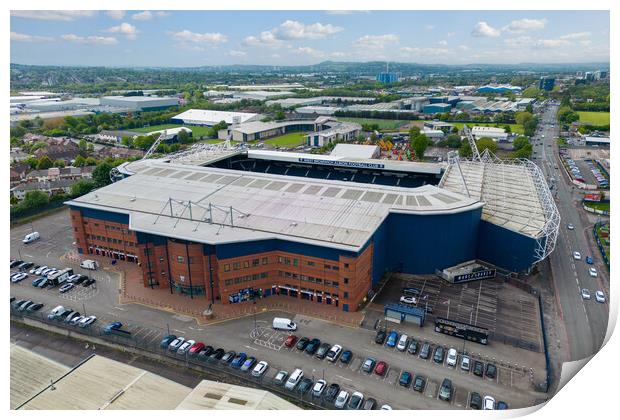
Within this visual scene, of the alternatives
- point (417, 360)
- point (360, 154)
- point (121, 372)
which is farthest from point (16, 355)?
point (360, 154)

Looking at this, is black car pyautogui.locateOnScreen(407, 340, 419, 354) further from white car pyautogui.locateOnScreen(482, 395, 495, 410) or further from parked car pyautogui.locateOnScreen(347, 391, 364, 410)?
parked car pyautogui.locateOnScreen(347, 391, 364, 410)

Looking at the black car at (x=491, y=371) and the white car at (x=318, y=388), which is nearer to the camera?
the white car at (x=318, y=388)

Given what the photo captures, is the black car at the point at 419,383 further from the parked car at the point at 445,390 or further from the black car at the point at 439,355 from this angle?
the black car at the point at 439,355

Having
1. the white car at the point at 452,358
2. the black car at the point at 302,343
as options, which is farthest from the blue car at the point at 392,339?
the black car at the point at 302,343

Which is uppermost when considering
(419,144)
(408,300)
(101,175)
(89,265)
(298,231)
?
(298,231)

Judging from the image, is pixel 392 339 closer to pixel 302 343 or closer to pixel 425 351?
pixel 425 351

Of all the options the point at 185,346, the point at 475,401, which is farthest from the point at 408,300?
the point at 185,346
